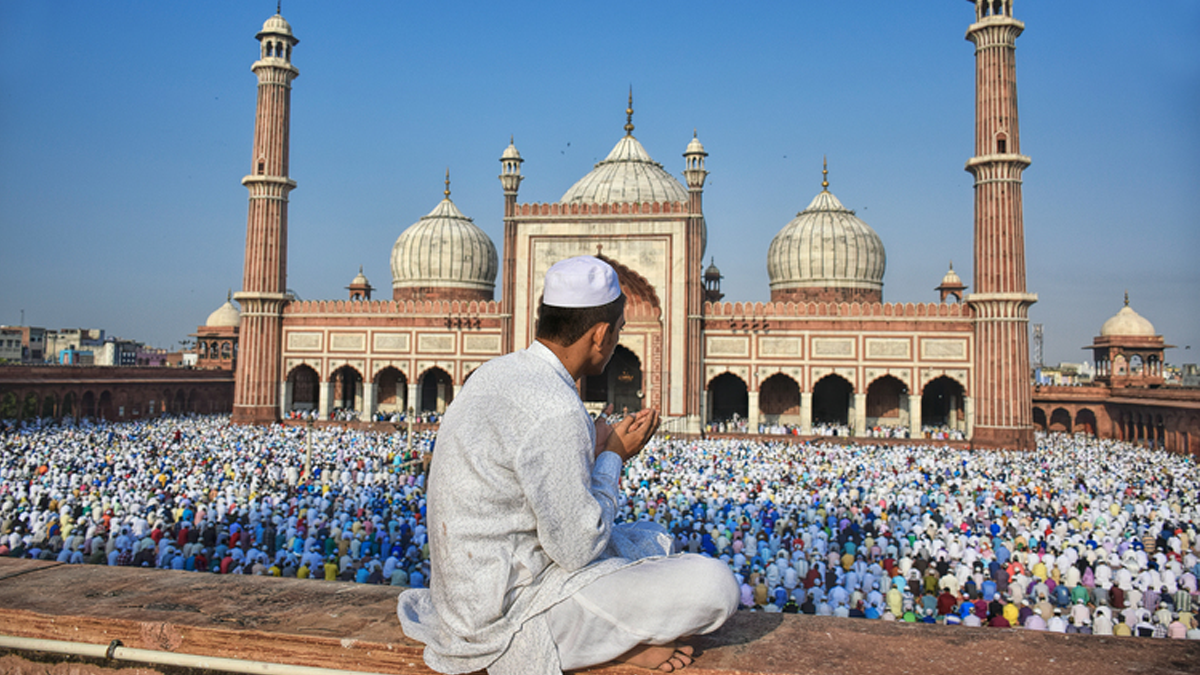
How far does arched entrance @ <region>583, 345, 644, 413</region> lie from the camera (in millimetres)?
28406

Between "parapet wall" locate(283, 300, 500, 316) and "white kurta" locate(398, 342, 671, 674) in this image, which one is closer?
"white kurta" locate(398, 342, 671, 674)

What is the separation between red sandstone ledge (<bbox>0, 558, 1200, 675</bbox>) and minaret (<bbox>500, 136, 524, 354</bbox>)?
23336mm

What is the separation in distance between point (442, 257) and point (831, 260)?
15963 mm

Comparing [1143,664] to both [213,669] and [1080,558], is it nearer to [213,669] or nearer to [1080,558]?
[213,669]

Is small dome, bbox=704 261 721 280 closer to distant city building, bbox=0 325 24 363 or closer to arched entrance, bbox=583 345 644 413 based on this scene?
arched entrance, bbox=583 345 644 413

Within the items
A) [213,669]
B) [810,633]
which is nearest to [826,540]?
[810,633]

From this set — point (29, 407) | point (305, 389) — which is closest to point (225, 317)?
point (305, 389)

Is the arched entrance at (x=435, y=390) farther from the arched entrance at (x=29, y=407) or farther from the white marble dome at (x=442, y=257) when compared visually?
the arched entrance at (x=29, y=407)

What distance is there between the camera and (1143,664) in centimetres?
198

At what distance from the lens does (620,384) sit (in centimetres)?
2897

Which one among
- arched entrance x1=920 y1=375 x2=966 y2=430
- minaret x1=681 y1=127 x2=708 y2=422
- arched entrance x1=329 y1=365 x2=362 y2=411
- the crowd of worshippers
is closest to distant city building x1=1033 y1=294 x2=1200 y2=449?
arched entrance x1=920 y1=375 x2=966 y2=430

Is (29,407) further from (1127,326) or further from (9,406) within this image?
(1127,326)

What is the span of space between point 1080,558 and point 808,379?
53.7ft

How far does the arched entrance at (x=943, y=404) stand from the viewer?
26.5 meters
